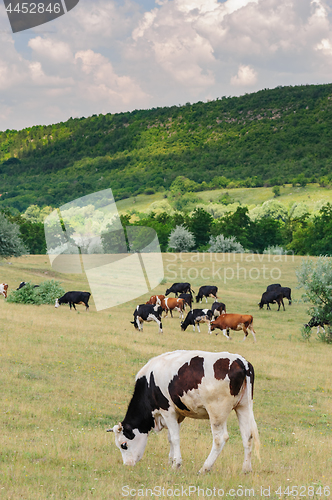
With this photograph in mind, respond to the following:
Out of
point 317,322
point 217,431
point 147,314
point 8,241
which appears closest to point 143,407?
point 217,431

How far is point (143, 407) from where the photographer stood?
775 cm

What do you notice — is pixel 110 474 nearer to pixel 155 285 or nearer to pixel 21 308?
pixel 21 308

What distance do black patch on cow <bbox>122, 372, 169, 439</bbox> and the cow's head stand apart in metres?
0.02

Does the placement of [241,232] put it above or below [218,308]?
below

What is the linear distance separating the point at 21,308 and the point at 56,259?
2999cm

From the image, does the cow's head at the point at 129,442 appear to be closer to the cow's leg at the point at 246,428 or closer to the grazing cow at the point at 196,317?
the cow's leg at the point at 246,428

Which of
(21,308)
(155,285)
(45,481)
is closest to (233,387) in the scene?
(45,481)

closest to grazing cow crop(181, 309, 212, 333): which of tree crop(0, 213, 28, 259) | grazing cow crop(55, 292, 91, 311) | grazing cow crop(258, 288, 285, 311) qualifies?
grazing cow crop(55, 292, 91, 311)

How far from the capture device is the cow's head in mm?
7547

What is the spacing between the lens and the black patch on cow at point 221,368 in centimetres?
697

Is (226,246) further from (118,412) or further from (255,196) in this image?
(255,196)

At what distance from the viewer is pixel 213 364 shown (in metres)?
7.11

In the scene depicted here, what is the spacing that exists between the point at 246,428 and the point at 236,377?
2.82ft

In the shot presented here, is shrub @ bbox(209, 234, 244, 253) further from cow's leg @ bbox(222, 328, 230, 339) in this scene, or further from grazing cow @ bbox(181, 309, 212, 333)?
cow's leg @ bbox(222, 328, 230, 339)
